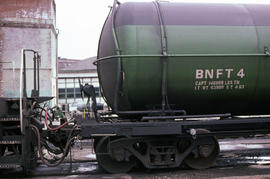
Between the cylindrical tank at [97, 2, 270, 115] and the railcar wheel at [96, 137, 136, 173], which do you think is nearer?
the cylindrical tank at [97, 2, 270, 115]

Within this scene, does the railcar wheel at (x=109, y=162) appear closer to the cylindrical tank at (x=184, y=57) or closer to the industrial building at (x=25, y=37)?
the cylindrical tank at (x=184, y=57)

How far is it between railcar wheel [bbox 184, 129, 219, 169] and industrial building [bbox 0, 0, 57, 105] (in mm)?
14280

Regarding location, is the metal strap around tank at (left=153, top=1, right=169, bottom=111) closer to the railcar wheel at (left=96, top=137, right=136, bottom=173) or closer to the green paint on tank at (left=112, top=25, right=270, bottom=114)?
the green paint on tank at (left=112, top=25, right=270, bottom=114)

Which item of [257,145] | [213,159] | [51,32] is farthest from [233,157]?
[51,32]

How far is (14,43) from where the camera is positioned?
739 inches

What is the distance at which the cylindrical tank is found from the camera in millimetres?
5773

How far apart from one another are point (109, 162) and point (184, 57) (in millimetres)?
2734

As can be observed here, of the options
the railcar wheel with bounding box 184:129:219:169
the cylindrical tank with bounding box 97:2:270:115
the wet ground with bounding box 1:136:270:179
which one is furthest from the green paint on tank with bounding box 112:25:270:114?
the wet ground with bounding box 1:136:270:179

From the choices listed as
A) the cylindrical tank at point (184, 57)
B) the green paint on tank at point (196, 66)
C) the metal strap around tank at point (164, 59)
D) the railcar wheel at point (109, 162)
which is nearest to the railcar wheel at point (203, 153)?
the cylindrical tank at point (184, 57)

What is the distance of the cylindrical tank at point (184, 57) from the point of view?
5.77 meters

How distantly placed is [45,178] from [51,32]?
15403mm

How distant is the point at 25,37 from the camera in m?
19.2

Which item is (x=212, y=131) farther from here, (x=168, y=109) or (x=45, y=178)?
(x=45, y=178)

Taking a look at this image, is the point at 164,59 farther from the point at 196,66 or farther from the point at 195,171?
the point at 195,171
